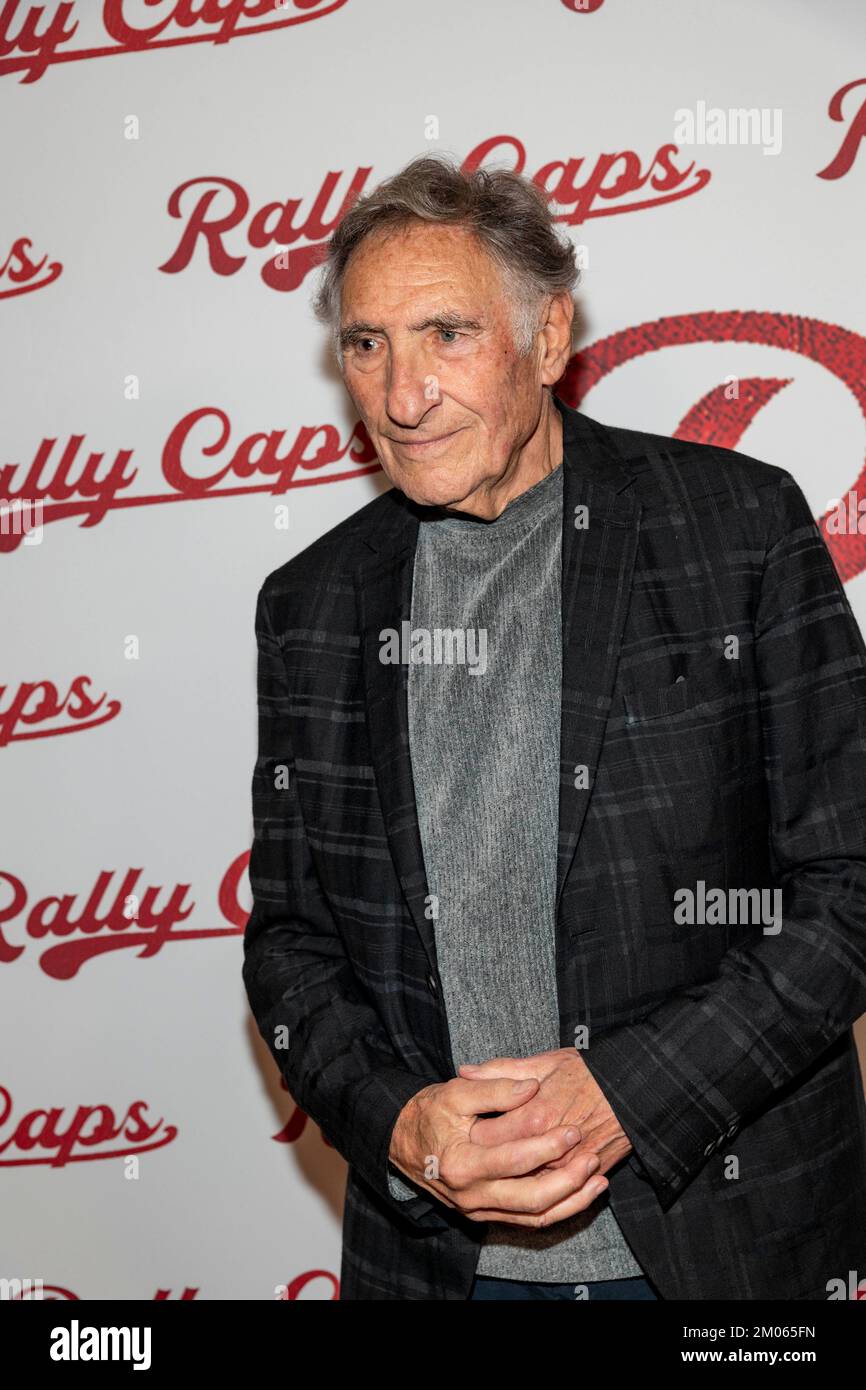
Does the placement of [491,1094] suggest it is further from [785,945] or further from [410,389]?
[410,389]

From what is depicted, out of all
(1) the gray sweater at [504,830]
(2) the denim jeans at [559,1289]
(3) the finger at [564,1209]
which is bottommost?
(2) the denim jeans at [559,1289]

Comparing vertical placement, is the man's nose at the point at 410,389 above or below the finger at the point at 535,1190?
above

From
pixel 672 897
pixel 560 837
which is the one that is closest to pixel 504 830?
pixel 560 837

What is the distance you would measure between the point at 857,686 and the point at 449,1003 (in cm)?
60

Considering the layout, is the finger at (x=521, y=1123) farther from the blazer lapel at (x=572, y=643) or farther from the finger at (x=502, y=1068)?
the blazer lapel at (x=572, y=643)

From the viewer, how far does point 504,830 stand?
1.65 metres

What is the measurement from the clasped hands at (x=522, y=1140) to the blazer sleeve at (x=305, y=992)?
97 millimetres

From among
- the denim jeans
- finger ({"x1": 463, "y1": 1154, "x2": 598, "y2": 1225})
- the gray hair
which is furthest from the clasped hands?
the gray hair

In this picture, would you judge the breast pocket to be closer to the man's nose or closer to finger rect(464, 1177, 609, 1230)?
the man's nose

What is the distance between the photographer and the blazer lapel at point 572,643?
1.59m

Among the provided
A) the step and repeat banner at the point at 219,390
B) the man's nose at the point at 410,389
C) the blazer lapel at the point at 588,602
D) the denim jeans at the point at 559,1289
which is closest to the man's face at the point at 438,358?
the man's nose at the point at 410,389

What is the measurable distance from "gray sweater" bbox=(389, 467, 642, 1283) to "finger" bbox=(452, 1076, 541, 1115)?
0.13 meters

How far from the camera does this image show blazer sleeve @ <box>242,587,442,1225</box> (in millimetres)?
1639

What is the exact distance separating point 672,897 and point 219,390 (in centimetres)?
124
